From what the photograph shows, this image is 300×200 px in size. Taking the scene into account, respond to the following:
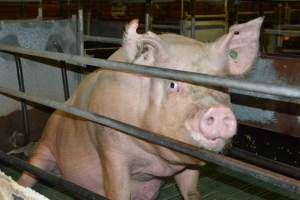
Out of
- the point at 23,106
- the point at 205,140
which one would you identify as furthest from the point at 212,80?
the point at 23,106

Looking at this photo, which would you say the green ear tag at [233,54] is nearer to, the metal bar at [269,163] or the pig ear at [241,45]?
the pig ear at [241,45]

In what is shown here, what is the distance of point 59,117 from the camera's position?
2863 millimetres

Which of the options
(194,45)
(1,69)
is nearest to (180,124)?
(194,45)

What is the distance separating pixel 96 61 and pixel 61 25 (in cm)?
213

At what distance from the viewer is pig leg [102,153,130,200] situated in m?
2.23

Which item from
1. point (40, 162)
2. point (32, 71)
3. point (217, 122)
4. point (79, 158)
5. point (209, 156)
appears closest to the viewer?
point (209, 156)

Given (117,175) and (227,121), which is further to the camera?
(117,175)

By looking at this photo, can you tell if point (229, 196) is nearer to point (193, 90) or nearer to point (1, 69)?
point (193, 90)

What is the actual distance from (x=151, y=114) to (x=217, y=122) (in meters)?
0.46

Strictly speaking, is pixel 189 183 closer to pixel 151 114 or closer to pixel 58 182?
pixel 151 114

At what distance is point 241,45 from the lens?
80.1 inches

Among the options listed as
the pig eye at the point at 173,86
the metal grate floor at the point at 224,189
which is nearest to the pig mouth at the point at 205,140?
the pig eye at the point at 173,86

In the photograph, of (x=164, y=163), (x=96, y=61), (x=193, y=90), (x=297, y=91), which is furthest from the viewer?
(x=164, y=163)

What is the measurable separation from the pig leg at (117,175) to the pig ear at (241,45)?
2.22 feet
